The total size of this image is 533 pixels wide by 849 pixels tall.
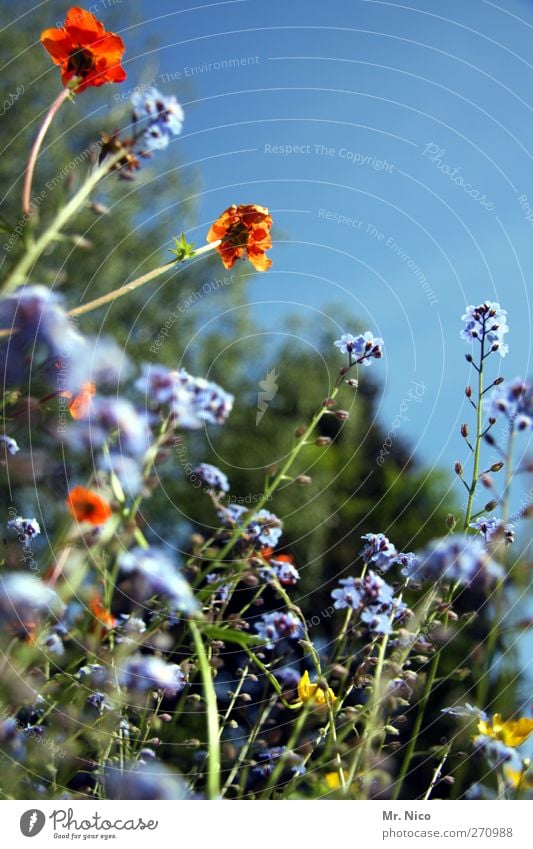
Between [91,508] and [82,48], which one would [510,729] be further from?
[82,48]

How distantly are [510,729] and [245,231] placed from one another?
2.23 ft

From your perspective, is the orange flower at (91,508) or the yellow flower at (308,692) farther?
the yellow flower at (308,692)

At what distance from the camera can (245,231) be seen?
1003 millimetres

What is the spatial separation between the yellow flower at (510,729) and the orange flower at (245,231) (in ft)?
2.02

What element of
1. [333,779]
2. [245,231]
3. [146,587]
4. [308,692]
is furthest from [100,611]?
[245,231]

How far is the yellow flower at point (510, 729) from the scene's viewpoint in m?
0.94

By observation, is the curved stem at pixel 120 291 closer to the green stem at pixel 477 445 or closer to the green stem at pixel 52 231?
the green stem at pixel 52 231

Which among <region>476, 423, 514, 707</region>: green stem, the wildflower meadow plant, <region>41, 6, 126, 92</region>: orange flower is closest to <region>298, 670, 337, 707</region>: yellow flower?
the wildflower meadow plant

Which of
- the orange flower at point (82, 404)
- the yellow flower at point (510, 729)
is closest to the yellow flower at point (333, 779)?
the yellow flower at point (510, 729)

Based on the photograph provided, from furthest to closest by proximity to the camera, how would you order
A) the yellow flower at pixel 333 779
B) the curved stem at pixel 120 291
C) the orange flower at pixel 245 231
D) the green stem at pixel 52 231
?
the orange flower at pixel 245 231 → the yellow flower at pixel 333 779 → the curved stem at pixel 120 291 → the green stem at pixel 52 231

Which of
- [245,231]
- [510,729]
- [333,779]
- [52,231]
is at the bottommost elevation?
[333,779]

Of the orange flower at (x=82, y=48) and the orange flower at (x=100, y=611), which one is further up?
the orange flower at (x=82, y=48)

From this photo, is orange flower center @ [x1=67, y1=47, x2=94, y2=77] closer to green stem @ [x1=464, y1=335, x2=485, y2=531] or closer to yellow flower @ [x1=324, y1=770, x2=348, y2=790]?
green stem @ [x1=464, y1=335, x2=485, y2=531]
